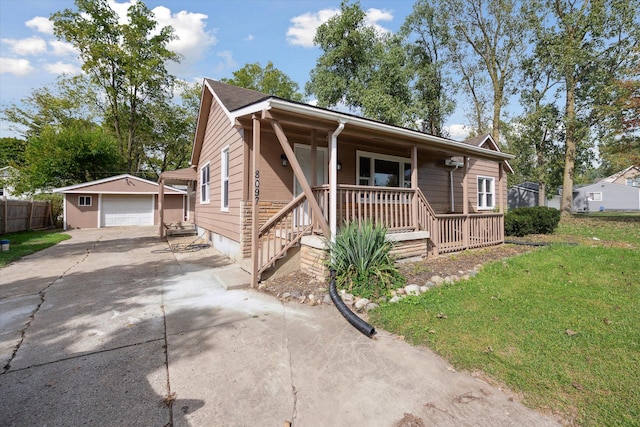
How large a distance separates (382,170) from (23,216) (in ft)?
59.9

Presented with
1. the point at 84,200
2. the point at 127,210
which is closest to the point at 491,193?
the point at 127,210

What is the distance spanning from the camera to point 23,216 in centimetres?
1488

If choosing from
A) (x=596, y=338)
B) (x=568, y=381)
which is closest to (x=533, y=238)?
(x=596, y=338)

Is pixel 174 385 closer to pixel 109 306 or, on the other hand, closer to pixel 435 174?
pixel 109 306

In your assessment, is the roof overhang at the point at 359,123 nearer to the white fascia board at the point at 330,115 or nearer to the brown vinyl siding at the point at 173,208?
the white fascia board at the point at 330,115

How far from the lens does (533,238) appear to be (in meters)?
9.72

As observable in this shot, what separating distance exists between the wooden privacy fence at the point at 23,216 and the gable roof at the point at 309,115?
1050 cm

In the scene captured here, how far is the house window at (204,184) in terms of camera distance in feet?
33.8

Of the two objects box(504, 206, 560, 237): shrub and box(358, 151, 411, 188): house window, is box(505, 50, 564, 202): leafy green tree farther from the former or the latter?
box(358, 151, 411, 188): house window

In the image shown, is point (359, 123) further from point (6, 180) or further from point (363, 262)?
point (6, 180)

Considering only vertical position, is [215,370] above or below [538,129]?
below

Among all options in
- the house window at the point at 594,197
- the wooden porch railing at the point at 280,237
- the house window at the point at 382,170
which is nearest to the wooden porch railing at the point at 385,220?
the wooden porch railing at the point at 280,237

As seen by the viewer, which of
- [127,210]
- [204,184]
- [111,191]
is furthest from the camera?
[127,210]

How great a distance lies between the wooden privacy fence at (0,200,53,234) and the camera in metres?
13.0
